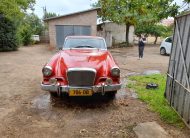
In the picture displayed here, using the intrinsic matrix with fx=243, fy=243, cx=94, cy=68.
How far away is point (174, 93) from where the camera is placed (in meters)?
5.49

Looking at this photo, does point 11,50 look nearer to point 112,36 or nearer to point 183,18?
point 112,36

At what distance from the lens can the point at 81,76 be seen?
18.7 feet

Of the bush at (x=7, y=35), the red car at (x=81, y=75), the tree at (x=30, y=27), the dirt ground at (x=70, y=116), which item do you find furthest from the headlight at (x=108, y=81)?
the tree at (x=30, y=27)

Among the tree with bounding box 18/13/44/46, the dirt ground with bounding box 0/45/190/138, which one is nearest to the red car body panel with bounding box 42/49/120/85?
the dirt ground with bounding box 0/45/190/138

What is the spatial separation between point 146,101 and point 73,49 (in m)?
2.68

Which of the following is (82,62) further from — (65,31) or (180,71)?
(65,31)

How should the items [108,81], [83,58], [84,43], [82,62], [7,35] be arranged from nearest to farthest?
[108,81]
[82,62]
[83,58]
[84,43]
[7,35]

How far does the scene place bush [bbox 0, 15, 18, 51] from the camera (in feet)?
66.8

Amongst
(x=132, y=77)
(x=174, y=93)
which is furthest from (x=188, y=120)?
(x=132, y=77)

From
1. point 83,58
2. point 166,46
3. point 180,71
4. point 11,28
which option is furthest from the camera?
A: point 11,28

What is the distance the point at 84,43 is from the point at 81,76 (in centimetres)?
234

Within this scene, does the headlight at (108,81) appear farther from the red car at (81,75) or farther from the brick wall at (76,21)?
the brick wall at (76,21)

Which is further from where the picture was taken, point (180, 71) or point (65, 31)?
point (65, 31)

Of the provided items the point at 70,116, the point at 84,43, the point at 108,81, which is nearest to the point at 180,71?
the point at 108,81
